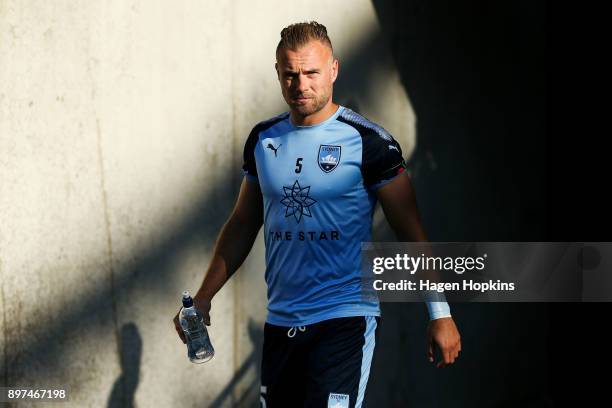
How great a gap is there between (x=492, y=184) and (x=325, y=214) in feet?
11.2

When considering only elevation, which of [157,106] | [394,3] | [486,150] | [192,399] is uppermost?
[394,3]

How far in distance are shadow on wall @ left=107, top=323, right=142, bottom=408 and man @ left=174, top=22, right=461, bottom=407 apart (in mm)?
1221

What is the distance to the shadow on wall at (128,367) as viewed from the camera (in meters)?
5.55

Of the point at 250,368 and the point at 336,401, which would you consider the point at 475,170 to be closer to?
the point at 250,368

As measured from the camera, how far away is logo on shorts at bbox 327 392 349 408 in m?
4.35

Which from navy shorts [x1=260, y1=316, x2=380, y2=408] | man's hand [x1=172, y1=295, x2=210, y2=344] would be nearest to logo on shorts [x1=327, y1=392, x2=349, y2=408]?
navy shorts [x1=260, y1=316, x2=380, y2=408]

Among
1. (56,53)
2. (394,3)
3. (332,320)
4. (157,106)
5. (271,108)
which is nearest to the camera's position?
(332,320)

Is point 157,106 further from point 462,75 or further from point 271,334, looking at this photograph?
point 462,75

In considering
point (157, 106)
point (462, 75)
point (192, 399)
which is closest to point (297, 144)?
point (157, 106)

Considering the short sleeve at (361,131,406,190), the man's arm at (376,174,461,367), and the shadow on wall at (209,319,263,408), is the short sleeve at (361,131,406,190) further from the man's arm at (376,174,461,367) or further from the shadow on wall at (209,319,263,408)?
the shadow on wall at (209,319,263,408)

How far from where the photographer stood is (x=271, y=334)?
4598mm

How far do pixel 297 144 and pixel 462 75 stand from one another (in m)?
3.01

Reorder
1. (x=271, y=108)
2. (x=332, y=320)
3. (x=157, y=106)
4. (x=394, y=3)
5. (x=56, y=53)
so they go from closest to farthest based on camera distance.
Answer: (x=332, y=320), (x=56, y=53), (x=157, y=106), (x=271, y=108), (x=394, y=3)

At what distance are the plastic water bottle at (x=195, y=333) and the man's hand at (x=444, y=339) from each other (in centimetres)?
105
